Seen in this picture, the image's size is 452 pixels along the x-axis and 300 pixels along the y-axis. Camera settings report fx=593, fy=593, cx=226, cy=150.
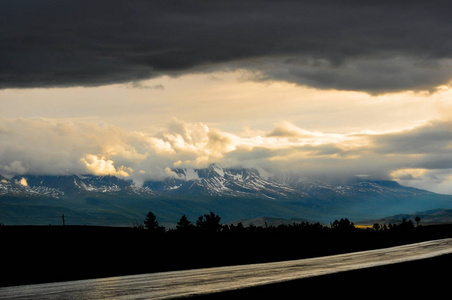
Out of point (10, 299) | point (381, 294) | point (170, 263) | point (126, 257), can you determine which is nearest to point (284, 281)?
point (381, 294)

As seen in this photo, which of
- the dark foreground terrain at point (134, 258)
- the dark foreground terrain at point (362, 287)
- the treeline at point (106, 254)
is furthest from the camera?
the treeline at point (106, 254)

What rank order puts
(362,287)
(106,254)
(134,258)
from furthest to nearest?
(134,258)
(106,254)
(362,287)

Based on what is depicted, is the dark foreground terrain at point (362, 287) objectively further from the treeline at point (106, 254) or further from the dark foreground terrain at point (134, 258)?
the treeline at point (106, 254)

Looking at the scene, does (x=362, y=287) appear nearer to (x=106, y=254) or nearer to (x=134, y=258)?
(x=134, y=258)

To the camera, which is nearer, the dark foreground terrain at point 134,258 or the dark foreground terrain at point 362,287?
the dark foreground terrain at point 362,287

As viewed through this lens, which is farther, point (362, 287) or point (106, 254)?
point (106, 254)

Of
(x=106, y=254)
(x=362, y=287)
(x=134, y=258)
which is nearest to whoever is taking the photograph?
(x=362, y=287)

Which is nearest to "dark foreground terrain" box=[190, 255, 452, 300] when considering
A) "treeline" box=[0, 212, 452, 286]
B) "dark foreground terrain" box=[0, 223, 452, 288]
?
"dark foreground terrain" box=[0, 223, 452, 288]

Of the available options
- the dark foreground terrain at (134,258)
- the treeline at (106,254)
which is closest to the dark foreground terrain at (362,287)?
the dark foreground terrain at (134,258)

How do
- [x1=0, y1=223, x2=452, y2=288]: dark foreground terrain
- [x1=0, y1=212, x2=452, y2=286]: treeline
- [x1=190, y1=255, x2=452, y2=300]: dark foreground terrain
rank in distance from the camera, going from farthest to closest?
[x1=0, y1=212, x2=452, y2=286]: treeline, [x1=0, y1=223, x2=452, y2=288]: dark foreground terrain, [x1=190, y1=255, x2=452, y2=300]: dark foreground terrain

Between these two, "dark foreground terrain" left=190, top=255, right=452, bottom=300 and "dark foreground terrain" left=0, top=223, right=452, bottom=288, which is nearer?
"dark foreground terrain" left=190, top=255, right=452, bottom=300

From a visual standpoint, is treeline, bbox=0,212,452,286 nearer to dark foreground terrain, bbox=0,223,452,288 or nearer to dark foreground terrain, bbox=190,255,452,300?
dark foreground terrain, bbox=0,223,452,288

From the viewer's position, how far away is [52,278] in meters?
67.1

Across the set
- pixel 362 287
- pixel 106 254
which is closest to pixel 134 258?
pixel 106 254
